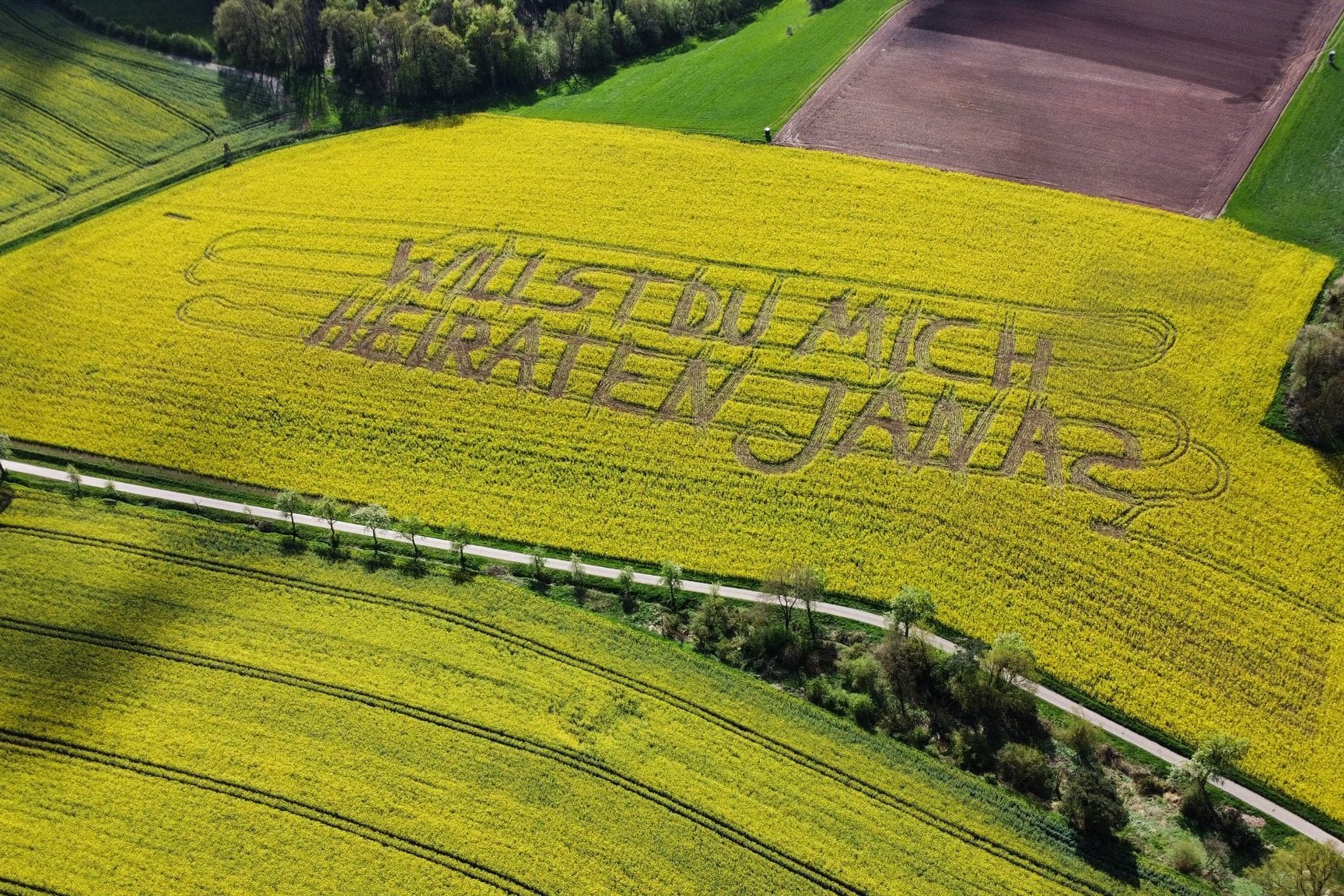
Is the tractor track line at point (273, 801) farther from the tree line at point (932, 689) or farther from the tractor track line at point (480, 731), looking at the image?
the tree line at point (932, 689)

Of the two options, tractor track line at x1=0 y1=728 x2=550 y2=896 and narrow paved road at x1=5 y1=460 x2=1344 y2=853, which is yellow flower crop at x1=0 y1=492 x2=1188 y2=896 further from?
narrow paved road at x1=5 y1=460 x2=1344 y2=853

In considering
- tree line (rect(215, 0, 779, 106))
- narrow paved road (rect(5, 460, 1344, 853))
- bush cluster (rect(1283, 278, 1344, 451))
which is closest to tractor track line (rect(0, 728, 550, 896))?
narrow paved road (rect(5, 460, 1344, 853))

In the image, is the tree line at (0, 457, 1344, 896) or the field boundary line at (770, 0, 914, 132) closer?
the tree line at (0, 457, 1344, 896)

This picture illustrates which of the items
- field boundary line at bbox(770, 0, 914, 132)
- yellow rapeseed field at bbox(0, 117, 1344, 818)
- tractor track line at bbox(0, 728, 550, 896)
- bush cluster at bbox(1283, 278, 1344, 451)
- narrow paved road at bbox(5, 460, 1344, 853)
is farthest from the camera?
field boundary line at bbox(770, 0, 914, 132)

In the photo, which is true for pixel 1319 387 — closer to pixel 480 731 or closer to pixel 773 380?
pixel 773 380

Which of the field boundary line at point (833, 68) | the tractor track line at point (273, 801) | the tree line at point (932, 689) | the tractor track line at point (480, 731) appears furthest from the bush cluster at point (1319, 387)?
the tractor track line at point (273, 801)

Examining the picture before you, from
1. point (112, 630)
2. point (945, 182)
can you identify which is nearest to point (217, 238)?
point (112, 630)
